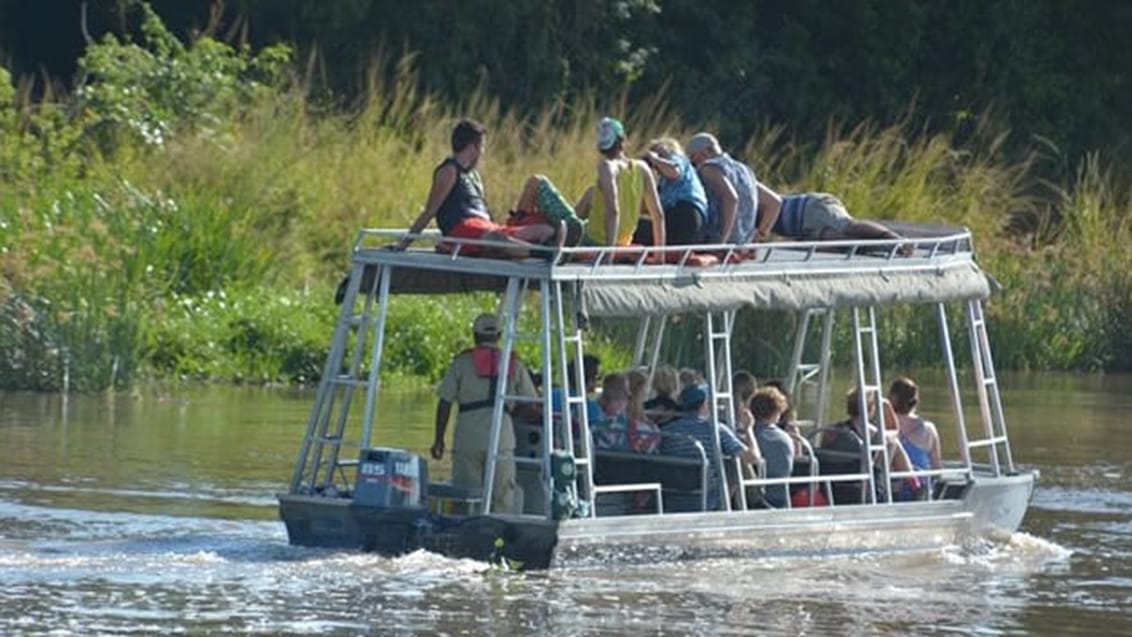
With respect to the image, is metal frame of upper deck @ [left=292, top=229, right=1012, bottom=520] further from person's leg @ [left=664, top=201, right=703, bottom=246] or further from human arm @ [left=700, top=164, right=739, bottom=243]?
person's leg @ [left=664, top=201, right=703, bottom=246]

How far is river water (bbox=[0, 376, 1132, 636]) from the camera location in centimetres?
1557

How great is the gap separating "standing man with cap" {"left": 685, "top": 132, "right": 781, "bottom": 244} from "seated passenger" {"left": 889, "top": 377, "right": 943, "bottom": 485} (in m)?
1.64

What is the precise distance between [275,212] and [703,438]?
45.5ft

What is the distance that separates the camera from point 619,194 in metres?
17.6

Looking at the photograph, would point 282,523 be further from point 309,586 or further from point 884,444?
point 884,444

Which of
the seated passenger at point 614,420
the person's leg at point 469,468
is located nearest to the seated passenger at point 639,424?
the seated passenger at point 614,420

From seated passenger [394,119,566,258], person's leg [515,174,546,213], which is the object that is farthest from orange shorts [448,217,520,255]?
person's leg [515,174,546,213]

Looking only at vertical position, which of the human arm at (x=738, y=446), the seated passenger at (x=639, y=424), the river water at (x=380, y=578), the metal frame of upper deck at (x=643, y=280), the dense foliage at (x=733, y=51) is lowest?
the river water at (x=380, y=578)

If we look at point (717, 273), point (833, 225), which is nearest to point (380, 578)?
point (717, 273)

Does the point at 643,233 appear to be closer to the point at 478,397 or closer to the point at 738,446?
the point at 738,446

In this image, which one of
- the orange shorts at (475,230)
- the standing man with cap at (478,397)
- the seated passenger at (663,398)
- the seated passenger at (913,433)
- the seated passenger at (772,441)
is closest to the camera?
the orange shorts at (475,230)

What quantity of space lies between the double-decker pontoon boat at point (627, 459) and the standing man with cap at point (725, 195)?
0.26m

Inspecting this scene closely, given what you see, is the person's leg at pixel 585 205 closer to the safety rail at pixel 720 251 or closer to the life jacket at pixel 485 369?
the safety rail at pixel 720 251

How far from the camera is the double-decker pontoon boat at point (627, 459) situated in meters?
16.8
